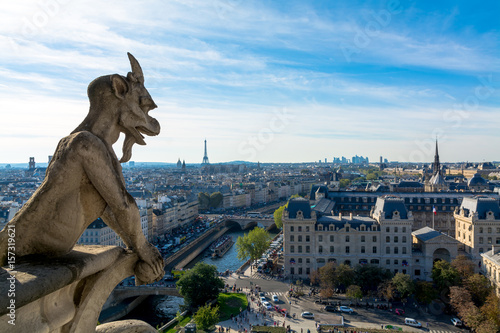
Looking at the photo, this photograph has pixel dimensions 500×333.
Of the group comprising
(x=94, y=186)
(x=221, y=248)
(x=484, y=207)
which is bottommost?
(x=221, y=248)

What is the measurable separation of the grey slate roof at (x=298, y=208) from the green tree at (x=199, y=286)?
1476 centimetres

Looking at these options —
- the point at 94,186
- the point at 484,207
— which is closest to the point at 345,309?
the point at 484,207

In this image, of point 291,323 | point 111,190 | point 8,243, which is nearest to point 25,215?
point 8,243

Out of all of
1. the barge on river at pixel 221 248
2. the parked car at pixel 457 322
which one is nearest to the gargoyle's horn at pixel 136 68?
the parked car at pixel 457 322

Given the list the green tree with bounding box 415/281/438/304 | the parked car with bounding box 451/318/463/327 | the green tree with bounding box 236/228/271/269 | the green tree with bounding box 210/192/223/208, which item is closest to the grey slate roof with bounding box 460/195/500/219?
the green tree with bounding box 415/281/438/304

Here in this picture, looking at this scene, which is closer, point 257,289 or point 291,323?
point 291,323

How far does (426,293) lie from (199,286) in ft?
74.8

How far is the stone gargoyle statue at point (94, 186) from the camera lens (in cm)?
496

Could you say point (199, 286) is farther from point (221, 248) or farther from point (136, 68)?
point (136, 68)

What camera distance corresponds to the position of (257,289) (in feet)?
151

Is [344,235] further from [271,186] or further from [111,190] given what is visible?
[271,186]

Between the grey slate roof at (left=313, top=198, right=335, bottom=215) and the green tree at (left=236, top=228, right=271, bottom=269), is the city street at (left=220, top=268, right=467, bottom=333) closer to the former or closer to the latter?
the green tree at (left=236, top=228, right=271, bottom=269)

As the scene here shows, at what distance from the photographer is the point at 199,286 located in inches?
1571

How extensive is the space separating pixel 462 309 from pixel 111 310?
1347 inches
